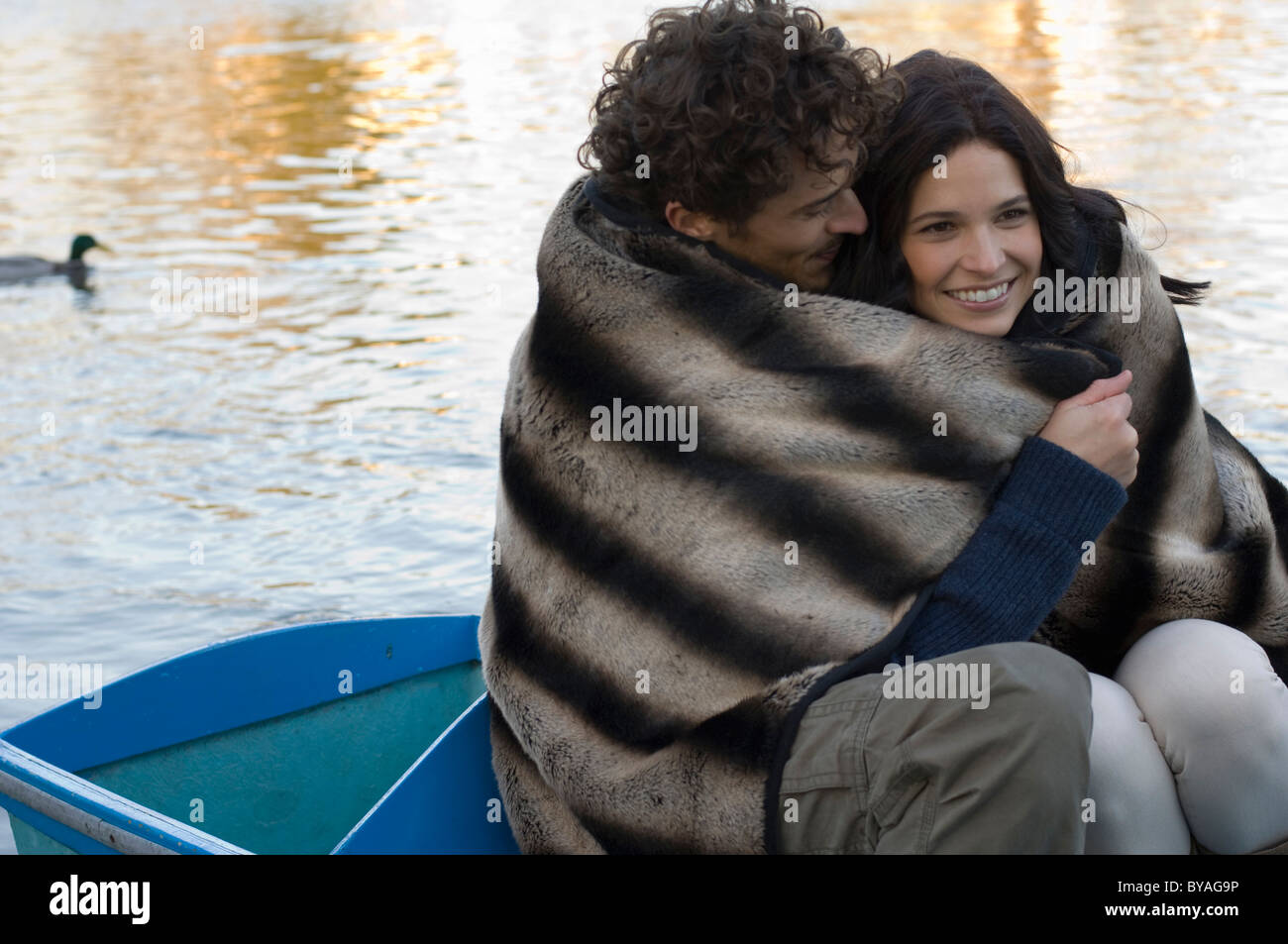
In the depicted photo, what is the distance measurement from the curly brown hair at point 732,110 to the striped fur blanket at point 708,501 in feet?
0.27

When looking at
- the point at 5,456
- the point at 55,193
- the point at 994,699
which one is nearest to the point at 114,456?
the point at 5,456

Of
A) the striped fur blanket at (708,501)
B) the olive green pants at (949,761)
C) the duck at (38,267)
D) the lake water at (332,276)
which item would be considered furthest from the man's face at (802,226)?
the duck at (38,267)

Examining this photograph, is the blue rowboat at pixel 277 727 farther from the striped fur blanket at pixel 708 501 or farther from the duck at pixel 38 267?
the duck at pixel 38 267

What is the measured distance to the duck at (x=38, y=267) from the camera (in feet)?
28.9

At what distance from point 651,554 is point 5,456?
4760mm

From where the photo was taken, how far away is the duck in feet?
28.9

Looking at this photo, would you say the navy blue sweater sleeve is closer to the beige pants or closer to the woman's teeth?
the beige pants

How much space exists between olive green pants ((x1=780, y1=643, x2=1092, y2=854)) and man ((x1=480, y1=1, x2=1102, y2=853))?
3 centimetres

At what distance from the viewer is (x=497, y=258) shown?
8.62 m

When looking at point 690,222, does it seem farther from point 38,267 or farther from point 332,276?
point 38,267

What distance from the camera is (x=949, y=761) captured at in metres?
1.79

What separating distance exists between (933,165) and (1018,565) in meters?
0.65

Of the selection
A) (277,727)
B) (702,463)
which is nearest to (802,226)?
(702,463)

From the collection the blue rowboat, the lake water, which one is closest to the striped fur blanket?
the blue rowboat
